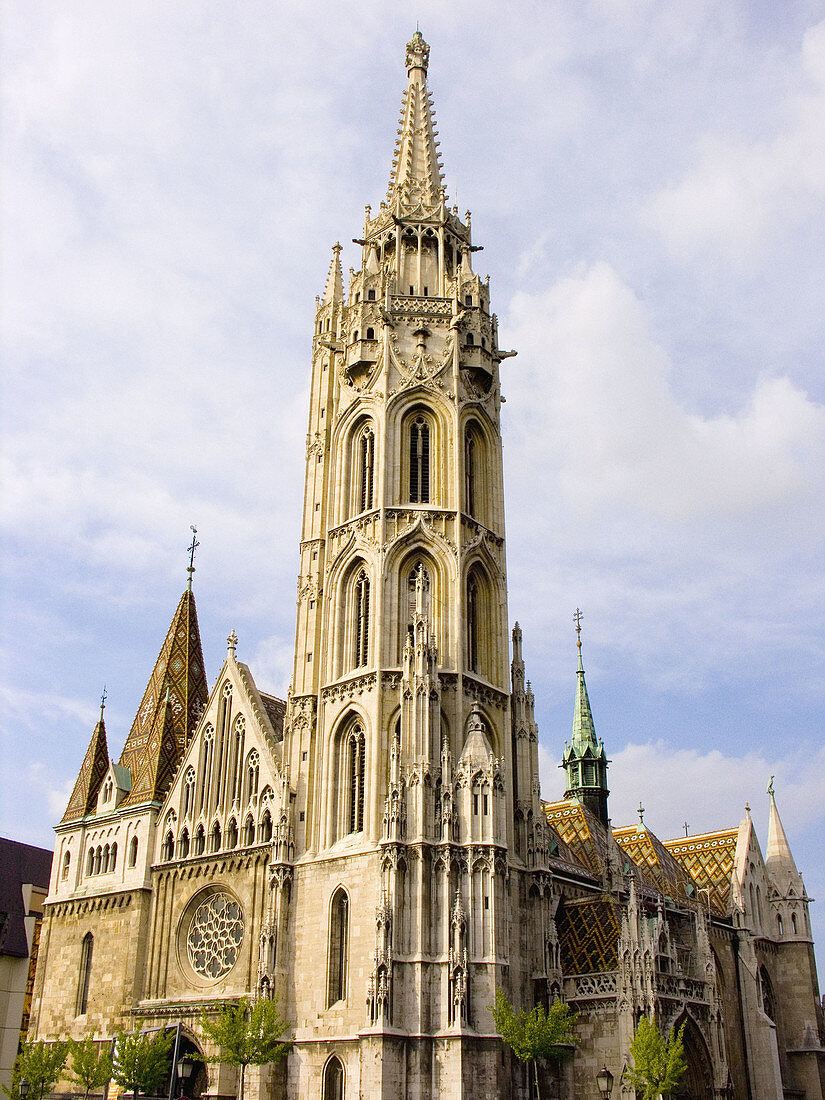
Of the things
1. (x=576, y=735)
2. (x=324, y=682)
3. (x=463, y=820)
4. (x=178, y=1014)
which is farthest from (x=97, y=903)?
(x=576, y=735)

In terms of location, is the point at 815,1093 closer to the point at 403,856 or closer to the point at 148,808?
the point at 403,856

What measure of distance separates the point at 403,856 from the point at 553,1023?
649cm

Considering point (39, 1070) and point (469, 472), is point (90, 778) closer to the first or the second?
point (39, 1070)

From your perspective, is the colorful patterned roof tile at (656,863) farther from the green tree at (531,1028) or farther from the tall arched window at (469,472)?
the tall arched window at (469,472)

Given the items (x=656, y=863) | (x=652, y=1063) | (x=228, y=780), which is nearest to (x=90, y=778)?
(x=228, y=780)

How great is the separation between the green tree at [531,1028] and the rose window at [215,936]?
398 inches

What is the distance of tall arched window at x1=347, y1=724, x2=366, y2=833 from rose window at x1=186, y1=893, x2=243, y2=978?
5.41 m

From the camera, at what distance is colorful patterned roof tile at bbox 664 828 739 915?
186 ft

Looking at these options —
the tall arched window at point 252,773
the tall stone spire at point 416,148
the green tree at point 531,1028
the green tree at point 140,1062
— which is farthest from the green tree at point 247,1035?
the tall stone spire at point 416,148

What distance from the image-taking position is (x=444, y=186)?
52.3 m

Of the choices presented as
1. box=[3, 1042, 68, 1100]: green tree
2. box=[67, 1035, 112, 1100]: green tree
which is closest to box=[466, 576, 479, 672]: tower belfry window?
box=[67, 1035, 112, 1100]: green tree

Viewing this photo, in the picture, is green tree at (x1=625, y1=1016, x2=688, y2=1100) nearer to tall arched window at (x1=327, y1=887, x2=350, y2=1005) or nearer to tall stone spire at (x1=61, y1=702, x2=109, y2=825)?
tall arched window at (x1=327, y1=887, x2=350, y2=1005)

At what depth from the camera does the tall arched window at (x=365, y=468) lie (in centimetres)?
4422

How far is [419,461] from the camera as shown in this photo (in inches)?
1742
